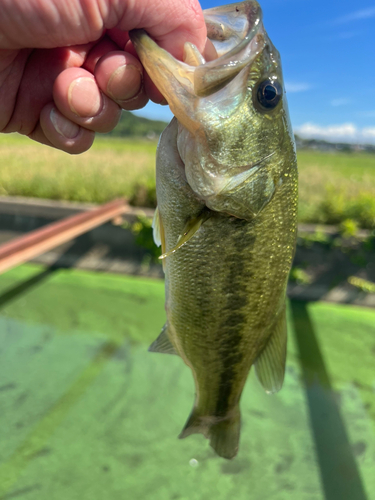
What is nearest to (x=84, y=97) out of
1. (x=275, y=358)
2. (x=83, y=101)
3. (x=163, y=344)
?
(x=83, y=101)

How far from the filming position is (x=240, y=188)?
109 centimetres

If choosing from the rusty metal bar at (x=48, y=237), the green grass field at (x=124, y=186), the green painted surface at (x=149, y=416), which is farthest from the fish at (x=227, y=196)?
the green grass field at (x=124, y=186)

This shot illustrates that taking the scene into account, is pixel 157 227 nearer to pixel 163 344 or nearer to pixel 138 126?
pixel 163 344

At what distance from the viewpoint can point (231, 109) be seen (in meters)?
1.06

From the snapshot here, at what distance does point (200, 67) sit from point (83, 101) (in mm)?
483

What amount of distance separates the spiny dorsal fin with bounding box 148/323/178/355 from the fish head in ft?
1.87

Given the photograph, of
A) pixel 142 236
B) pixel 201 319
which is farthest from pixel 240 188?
pixel 142 236

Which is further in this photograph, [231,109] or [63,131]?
[63,131]

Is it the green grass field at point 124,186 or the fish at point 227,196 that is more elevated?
the fish at point 227,196

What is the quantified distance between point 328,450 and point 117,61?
2.76 meters

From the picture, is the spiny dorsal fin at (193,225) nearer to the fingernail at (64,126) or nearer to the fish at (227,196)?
the fish at (227,196)

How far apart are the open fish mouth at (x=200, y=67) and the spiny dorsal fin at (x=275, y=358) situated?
775mm

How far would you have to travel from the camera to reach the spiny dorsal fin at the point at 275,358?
1353mm

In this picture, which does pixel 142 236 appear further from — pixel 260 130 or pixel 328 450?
pixel 260 130
